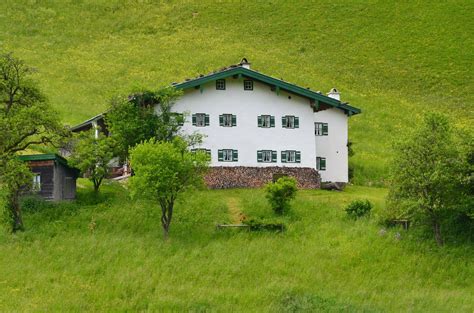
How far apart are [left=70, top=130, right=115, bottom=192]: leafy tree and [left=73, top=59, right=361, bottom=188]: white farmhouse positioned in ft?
26.8

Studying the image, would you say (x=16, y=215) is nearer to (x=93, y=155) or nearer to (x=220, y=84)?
(x=93, y=155)

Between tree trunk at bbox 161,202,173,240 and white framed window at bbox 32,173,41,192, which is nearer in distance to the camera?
tree trunk at bbox 161,202,173,240

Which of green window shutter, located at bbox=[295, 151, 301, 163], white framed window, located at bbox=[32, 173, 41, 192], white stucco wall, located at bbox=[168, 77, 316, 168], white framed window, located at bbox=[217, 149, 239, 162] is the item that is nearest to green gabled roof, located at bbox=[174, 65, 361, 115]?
white stucco wall, located at bbox=[168, 77, 316, 168]

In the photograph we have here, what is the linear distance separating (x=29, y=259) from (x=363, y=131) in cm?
4941

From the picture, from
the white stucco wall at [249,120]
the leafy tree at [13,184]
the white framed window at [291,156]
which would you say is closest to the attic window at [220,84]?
the white stucco wall at [249,120]

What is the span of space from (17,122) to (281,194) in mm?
16811

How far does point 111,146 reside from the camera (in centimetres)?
5316

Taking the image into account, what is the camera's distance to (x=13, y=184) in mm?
44281

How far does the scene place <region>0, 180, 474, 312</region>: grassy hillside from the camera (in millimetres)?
36750

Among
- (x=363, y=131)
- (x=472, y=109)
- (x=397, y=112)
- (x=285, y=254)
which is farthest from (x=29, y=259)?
(x=472, y=109)

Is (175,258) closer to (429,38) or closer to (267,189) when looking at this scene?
(267,189)

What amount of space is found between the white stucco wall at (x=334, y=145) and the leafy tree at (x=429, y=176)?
60.5ft

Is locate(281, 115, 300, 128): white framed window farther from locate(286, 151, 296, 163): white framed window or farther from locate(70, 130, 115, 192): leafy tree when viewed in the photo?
locate(70, 130, 115, 192): leafy tree

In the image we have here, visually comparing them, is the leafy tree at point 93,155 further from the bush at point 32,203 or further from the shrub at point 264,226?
the shrub at point 264,226
